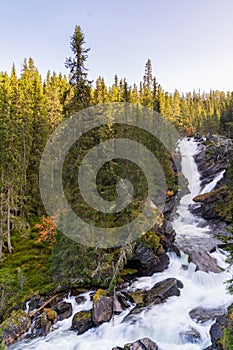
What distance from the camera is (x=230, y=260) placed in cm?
1212

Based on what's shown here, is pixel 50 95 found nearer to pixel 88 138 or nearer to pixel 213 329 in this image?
pixel 88 138

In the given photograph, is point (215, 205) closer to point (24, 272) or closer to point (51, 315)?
point (24, 272)

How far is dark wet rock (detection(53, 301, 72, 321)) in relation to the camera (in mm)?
15992

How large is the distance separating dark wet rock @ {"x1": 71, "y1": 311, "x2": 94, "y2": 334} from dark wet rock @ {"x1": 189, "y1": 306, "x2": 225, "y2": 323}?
18.3 feet

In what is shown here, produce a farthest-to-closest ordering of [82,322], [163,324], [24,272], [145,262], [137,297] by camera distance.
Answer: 1. [24,272]
2. [145,262]
3. [137,297]
4. [82,322]
5. [163,324]

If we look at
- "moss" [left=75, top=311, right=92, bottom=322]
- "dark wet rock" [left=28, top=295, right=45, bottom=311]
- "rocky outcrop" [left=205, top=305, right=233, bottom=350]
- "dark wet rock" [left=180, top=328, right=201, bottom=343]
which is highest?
"rocky outcrop" [left=205, top=305, right=233, bottom=350]

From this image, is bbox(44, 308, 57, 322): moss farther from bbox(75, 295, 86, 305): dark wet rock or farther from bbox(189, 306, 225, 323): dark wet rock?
bbox(189, 306, 225, 323): dark wet rock

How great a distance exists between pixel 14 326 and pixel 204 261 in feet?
45.0

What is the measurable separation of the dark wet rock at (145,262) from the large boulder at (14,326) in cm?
792

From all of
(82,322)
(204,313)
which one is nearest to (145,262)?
(204,313)

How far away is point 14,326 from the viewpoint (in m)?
15.2

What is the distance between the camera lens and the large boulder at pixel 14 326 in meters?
14.7

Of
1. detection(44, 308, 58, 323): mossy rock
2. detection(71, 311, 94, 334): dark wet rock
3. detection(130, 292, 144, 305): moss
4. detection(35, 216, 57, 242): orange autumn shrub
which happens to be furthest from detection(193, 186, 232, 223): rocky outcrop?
detection(44, 308, 58, 323): mossy rock

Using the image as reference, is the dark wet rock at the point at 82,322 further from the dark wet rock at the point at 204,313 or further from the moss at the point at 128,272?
the dark wet rock at the point at 204,313
